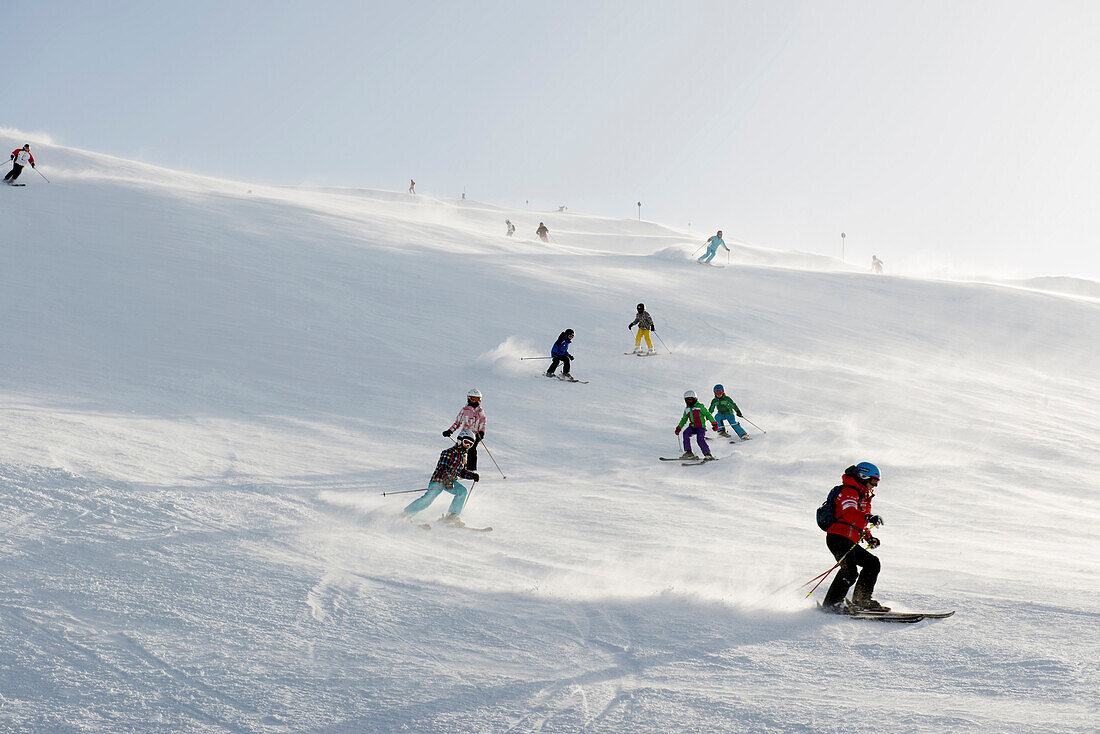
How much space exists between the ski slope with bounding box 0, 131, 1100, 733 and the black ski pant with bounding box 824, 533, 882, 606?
0.28 m

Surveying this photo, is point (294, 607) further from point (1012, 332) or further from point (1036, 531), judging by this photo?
point (1012, 332)

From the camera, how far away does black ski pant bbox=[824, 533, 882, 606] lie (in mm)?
5926

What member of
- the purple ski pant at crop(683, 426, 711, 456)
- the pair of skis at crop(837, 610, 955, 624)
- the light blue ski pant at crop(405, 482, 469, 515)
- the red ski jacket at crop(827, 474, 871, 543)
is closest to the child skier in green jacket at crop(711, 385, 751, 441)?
the purple ski pant at crop(683, 426, 711, 456)

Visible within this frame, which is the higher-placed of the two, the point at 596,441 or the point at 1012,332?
the point at 1012,332

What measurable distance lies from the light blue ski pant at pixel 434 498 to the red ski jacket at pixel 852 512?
4.20m

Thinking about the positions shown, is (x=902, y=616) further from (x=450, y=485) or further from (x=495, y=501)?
(x=495, y=501)

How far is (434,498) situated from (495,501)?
1225mm

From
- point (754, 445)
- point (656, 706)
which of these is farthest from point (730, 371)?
point (656, 706)

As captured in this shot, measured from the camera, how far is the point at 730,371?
58.2ft

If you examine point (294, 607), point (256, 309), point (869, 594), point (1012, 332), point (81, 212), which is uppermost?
point (1012, 332)

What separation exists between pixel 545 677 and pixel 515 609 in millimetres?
1114

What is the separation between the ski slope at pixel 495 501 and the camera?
4.40m

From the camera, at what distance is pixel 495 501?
968cm

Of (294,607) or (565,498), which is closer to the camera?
(294,607)
